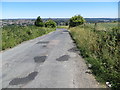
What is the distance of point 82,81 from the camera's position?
20.8ft

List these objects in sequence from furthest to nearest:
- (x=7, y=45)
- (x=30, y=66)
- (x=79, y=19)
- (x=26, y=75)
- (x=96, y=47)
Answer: (x=79, y=19) → (x=7, y=45) → (x=96, y=47) → (x=30, y=66) → (x=26, y=75)

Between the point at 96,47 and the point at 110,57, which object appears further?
the point at 96,47

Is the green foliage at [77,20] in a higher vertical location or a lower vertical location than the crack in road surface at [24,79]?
higher

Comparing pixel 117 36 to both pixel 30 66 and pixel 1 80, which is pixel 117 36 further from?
pixel 1 80

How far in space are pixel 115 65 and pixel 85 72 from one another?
140cm

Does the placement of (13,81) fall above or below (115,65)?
below

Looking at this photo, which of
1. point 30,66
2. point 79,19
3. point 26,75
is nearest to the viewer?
point 26,75

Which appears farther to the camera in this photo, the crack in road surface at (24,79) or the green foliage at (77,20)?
the green foliage at (77,20)

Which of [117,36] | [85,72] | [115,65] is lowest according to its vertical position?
[85,72]

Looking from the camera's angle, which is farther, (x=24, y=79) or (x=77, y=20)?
(x=77, y=20)

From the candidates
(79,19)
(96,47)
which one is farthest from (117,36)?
(79,19)

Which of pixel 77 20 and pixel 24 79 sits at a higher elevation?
pixel 77 20

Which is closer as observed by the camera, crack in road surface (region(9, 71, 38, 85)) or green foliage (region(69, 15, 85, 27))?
crack in road surface (region(9, 71, 38, 85))

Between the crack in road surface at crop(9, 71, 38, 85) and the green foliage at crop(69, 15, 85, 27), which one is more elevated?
the green foliage at crop(69, 15, 85, 27)
